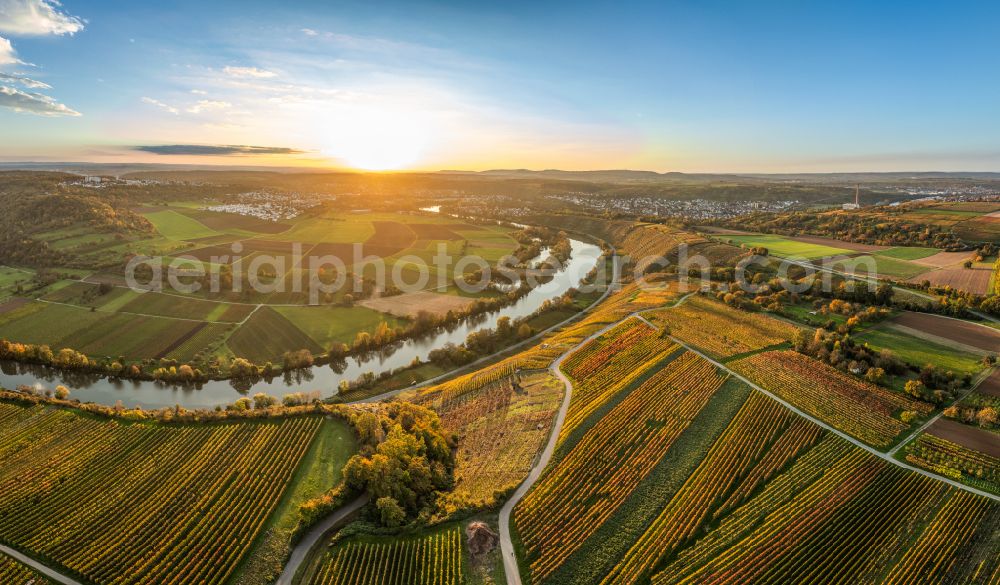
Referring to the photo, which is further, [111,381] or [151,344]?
[151,344]

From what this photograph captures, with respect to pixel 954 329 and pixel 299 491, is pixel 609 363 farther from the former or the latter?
pixel 954 329

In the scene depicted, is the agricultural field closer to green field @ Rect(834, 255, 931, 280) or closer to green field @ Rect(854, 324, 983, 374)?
green field @ Rect(854, 324, 983, 374)

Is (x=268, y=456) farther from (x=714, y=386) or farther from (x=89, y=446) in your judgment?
(x=714, y=386)

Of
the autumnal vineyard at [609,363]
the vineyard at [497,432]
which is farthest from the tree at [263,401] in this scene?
the autumnal vineyard at [609,363]

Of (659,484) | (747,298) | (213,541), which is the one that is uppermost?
(747,298)

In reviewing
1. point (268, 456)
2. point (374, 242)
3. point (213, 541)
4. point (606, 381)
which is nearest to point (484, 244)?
point (374, 242)

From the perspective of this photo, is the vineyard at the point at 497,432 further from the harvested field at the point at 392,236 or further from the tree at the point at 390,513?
the harvested field at the point at 392,236
